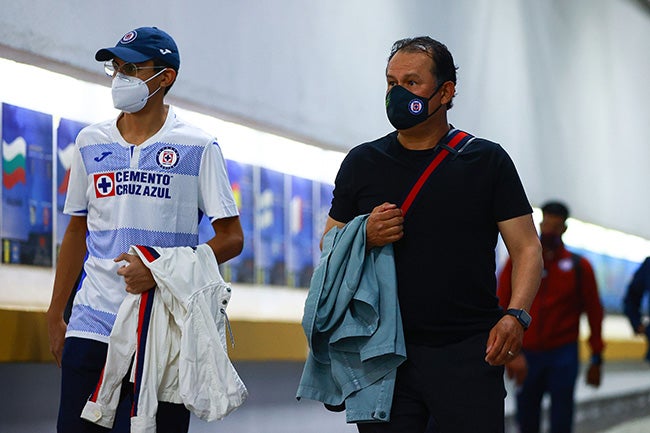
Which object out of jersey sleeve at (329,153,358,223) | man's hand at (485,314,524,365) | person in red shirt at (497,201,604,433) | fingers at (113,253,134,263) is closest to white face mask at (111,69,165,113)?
fingers at (113,253,134,263)

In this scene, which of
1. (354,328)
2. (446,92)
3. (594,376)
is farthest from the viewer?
(594,376)

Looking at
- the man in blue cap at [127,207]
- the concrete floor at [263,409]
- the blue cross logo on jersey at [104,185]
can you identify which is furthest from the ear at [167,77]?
the concrete floor at [263,409]

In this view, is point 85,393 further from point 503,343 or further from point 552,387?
point 552,387

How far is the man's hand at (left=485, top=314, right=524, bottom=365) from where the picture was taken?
3455 mm

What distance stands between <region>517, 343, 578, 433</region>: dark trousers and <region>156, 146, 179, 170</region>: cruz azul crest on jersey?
456 centimetres

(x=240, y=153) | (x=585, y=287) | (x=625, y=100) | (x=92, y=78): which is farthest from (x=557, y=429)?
(x=625, y=100)

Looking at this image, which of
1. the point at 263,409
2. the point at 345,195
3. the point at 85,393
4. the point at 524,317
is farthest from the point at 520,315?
the point at 263,409

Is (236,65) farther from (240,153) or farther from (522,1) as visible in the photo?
(522,1)

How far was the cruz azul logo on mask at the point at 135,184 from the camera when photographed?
3.79 meters

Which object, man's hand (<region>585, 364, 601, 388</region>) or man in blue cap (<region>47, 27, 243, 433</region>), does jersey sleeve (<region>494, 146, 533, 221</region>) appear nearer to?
man in blue cap (<region>47, 27, 243, 433</region>)

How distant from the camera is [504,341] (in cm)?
346

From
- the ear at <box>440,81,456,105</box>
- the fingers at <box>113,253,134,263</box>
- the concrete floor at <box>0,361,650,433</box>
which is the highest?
the ear at <box>440,81,456,105</box>

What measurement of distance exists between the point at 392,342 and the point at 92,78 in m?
2.92

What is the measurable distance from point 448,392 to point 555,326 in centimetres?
450
